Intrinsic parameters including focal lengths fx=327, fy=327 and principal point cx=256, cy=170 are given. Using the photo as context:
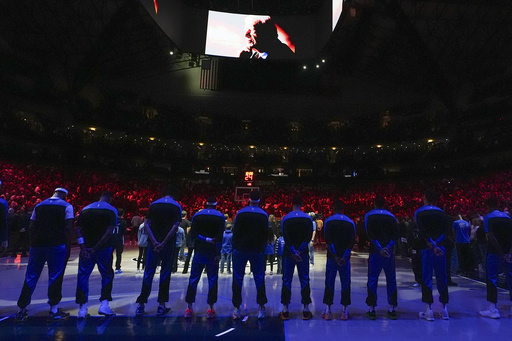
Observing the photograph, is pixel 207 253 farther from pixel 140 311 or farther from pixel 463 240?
pixel 463 240

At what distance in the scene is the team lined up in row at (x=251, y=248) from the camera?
5039 mm

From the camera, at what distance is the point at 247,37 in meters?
20.8

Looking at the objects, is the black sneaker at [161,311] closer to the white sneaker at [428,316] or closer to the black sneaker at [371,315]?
the black sneaker at [371,315]

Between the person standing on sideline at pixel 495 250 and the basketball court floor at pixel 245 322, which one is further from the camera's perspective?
the person standing on sideline at pixel 495 250

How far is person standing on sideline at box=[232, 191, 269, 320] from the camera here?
203 inches

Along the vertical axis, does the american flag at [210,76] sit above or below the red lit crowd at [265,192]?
above

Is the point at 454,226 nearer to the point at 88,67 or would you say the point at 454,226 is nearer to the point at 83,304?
the point at 83,304

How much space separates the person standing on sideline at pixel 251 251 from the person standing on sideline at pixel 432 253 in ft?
8.41

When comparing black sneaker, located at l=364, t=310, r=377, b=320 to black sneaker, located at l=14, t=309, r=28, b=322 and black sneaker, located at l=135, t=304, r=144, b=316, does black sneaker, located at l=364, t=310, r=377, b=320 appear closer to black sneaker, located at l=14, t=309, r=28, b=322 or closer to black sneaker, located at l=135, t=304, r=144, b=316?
black sneaker, located at l=135, t=304, r=144, b=316

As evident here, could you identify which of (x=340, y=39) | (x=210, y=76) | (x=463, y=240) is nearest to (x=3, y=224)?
(x=463, y=240)

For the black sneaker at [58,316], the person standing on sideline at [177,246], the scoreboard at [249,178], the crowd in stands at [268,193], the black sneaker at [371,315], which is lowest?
the black sneaker at [58,316]

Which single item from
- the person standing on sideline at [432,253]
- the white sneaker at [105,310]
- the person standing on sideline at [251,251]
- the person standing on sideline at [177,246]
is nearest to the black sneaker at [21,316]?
the white sneaker at [105,310]

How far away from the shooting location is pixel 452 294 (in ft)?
23.7

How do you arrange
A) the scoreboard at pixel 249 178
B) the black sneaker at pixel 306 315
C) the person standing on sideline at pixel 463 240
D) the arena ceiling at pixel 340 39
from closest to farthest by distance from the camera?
the black sneaker at pixel 306 315, the person standing on sideline at pixel 463 240, the arena ceiling at pixel 340 39, the scoreboard at pixel 249 178
